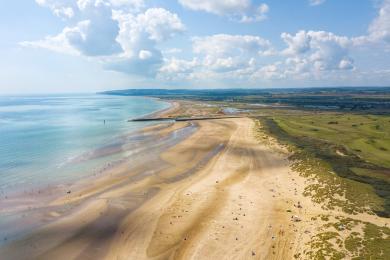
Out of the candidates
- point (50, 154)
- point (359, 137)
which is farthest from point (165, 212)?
point (359, 137)

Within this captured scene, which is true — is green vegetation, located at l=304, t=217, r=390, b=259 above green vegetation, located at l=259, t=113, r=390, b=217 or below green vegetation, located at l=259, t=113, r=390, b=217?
above

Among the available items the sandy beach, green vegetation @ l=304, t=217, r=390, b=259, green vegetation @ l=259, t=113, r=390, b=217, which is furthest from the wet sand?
green vegetation @ l=259, t=113, r=390, b=217

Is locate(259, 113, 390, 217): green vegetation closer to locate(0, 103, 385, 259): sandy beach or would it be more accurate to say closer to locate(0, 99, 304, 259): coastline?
locate(0, 103, 385, 259): sandy beach

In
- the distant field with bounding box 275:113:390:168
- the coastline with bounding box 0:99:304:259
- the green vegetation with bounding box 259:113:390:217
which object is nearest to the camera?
the coastline with bounding box 0:99:304:259

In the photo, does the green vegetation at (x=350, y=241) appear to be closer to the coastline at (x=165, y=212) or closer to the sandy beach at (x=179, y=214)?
the sandy beach at (x=179, y=214)

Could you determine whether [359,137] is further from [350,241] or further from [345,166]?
[350,241]

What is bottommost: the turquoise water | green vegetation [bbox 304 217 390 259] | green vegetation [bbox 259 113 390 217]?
the turquoise water
